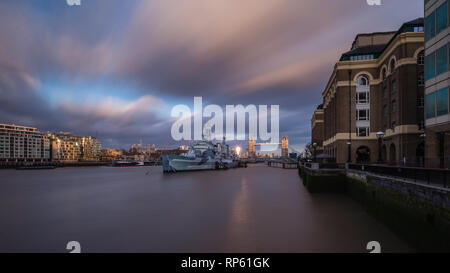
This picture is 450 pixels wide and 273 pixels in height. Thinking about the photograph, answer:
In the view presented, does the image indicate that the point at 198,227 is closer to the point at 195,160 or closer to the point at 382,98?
the point at 382,98

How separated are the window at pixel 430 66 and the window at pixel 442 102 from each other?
64.8 inches

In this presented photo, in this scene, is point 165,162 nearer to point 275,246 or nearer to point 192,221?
point 192,221

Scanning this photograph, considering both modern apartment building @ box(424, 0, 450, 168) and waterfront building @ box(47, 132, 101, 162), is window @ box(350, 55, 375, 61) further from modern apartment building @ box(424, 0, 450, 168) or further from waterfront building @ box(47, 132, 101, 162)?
waterfront building @ box(47, 132, 101, 162)

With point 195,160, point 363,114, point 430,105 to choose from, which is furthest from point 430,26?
point 195,160

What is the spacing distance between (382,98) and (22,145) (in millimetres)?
169418

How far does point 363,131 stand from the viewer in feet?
108

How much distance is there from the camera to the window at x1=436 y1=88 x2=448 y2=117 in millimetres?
15611

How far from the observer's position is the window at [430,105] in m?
16.9

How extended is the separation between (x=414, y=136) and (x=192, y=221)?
2719 centimetres

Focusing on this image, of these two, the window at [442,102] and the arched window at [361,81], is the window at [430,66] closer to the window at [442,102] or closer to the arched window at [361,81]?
the window at [442,102]

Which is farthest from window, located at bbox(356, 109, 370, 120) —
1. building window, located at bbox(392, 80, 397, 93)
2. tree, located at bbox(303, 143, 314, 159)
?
tree, located at bbox(303, 143, 314, 159)

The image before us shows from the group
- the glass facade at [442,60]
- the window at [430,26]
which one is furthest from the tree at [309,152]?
the glass facade at [442,60]
